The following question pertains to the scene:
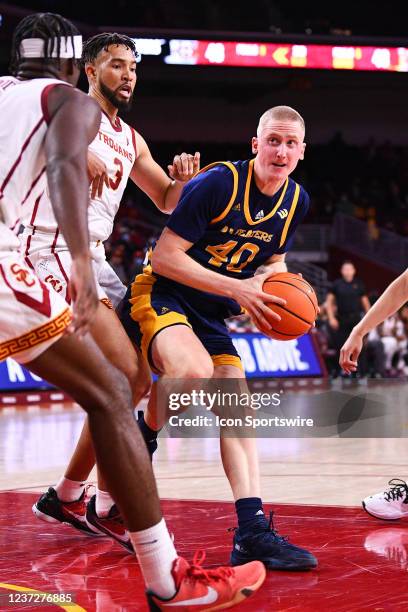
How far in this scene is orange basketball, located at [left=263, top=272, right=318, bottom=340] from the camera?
4.54 m

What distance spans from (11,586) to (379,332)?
14.9m

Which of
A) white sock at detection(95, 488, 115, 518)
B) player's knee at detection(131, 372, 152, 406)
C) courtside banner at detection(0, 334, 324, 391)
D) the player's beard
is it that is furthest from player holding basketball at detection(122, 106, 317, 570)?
courtside banner at detection(0, 334, 324, 391)

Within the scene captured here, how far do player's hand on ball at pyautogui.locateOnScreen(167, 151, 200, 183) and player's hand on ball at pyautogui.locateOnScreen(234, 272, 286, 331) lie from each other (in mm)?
874

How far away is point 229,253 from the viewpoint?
486 cm

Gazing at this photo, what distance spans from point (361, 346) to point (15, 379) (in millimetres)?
9179

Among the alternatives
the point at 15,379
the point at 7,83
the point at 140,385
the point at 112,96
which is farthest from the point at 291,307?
the point at 15,379

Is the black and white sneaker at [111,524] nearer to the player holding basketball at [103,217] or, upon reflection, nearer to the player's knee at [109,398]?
the player holding basketball at [103,217]

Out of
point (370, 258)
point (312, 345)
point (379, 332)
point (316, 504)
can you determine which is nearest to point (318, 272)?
point (370, 258)

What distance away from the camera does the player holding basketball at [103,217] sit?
4.80 m

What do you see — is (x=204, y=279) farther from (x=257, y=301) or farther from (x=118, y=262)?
(x=118, y=262)

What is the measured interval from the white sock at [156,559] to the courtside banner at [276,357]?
12053 mm

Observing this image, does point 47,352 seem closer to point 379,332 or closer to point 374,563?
point 374,563

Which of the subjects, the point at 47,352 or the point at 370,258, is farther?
the point at 370,258

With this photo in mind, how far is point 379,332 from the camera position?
18266 mm
